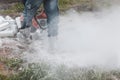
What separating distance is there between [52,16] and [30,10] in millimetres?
451

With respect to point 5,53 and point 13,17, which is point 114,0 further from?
point 5,53

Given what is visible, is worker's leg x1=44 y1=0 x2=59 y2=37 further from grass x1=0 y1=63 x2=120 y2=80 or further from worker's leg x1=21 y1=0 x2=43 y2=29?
grass x1=0 y1=63 x2=120 y2=80

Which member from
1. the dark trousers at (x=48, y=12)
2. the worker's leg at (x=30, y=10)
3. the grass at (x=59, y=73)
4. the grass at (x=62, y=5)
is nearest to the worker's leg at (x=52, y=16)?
the dark trousers at (x=48, y=12)

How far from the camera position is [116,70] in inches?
328

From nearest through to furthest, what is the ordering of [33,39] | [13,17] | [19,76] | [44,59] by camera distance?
[19,76] → [44,59] → [33,39] → [13,17]

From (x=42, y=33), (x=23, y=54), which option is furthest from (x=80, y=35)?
(x=23, y=54)

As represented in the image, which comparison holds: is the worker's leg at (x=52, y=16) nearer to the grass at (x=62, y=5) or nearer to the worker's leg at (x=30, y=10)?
the worker's leg at (x=30, y=10)

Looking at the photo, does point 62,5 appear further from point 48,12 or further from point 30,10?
point 30,10

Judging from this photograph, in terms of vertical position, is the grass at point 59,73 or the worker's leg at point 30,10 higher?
the worker's leg at point 30,10

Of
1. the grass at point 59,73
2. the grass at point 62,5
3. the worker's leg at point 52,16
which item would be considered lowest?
the grass at point 62,5

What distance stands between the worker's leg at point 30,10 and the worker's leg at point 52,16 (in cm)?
21

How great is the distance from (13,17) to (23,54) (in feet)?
7.51

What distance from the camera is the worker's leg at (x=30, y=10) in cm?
913

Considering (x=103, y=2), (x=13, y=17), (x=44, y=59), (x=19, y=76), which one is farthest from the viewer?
(x=103, y=2)
